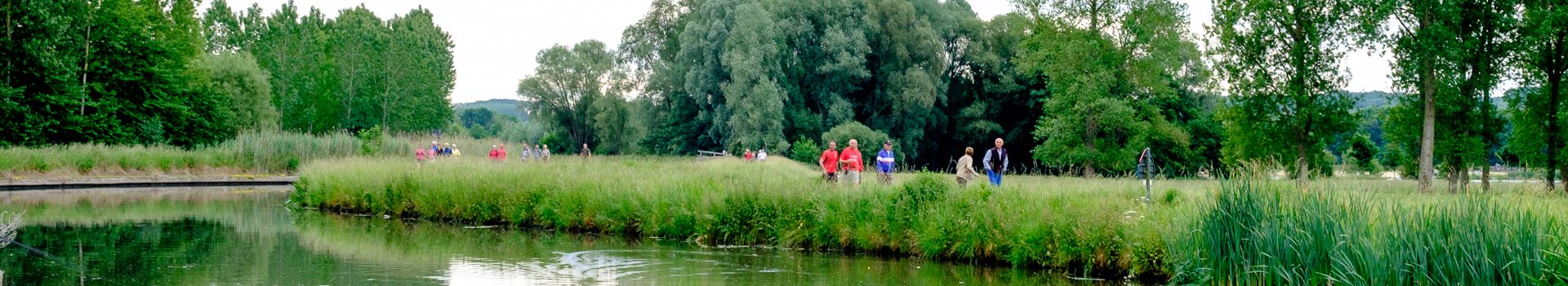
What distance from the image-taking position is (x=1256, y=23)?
33844 millimetres

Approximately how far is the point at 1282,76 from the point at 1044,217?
22574mm

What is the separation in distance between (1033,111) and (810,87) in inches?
448

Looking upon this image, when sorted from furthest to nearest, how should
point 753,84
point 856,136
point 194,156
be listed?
1. point 753,84
2. point 856,136
3. point 194,156

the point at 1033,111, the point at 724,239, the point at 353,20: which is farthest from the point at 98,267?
the point at 353,20

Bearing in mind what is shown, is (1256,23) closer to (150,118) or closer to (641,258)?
(641,258)

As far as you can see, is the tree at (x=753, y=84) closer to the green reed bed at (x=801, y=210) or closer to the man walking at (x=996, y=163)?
the green reed bed at (x=801, y=210)

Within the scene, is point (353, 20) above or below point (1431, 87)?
above

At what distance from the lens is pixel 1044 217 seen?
1487cm

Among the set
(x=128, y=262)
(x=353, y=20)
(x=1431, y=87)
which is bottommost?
(x=128, y=262)

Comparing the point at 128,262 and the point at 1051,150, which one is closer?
the point at 128,262

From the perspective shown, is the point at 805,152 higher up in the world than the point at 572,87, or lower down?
lower down

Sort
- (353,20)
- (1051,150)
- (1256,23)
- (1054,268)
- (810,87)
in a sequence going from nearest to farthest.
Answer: (1054,268), (1256,23), (1051,150), (810,87), (353,20)

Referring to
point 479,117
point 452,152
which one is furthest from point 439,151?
point 479,117

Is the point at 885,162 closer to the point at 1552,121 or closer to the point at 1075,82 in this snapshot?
the point at 1552,121
